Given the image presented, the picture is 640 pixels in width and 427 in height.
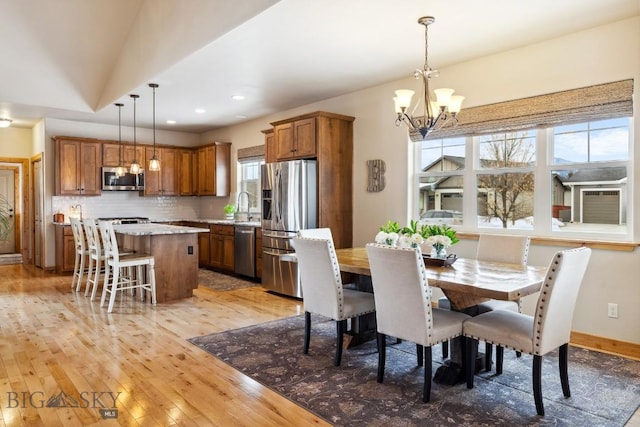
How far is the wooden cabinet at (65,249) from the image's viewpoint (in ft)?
22.6

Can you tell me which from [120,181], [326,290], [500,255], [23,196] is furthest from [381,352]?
[23,196]

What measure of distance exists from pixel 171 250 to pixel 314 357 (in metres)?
2.62

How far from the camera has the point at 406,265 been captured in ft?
8.30

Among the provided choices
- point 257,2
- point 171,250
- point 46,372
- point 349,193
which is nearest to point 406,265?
point 257,2

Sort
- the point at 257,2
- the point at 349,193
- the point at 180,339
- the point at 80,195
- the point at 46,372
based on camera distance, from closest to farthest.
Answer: the point at 46,372 < the point at 257,2 < the point at 180,339 < the point at 349,193 < the point at 80,195

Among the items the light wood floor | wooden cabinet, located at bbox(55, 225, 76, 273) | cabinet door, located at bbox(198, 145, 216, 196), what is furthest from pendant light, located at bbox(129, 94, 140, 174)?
the light wood floor

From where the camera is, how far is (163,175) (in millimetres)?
8055

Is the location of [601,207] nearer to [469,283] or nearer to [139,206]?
[469,283]

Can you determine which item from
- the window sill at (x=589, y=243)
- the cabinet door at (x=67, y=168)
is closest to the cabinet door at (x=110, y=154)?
the cabinet door at (x=67, y=168)

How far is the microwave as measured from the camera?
740cm

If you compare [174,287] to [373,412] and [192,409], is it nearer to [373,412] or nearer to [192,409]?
[192,409]

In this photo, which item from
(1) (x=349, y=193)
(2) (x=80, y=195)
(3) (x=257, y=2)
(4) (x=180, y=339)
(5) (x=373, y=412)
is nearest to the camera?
(5) (x=373, y=412)

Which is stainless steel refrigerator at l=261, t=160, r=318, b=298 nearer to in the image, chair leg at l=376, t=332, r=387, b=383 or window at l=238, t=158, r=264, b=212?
window at l=238, t=158, r=264, b=212

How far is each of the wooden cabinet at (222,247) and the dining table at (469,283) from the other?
12.2 ft
